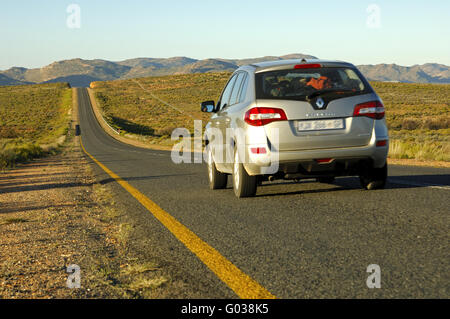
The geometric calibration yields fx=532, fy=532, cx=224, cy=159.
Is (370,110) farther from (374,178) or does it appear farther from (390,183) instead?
(390,183)

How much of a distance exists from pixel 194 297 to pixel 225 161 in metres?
4.93

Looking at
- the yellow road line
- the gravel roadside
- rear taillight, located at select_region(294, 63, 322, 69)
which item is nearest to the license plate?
rear taillight, located at select_region(294, 63, 322, 69)

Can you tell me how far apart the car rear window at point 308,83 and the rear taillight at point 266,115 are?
8.4 inches

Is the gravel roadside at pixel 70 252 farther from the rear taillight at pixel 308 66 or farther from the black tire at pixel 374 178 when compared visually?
the black tire at pixel 374 178

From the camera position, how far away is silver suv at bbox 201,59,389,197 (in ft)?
22.3

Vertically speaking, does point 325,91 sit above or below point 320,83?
below

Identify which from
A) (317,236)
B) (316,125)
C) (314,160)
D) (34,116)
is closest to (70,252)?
(317,236)

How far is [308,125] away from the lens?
6.80 meters

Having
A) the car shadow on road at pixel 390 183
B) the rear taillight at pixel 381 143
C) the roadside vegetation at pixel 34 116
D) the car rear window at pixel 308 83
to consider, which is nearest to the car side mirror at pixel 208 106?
the car shadow on road at pixel 390 183

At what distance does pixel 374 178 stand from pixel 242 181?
6.23 ft

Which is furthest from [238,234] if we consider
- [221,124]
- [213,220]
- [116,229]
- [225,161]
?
[221,124]

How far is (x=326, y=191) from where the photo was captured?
8.05 metres

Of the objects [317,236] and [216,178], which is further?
[216,178]

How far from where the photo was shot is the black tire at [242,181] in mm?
7438
